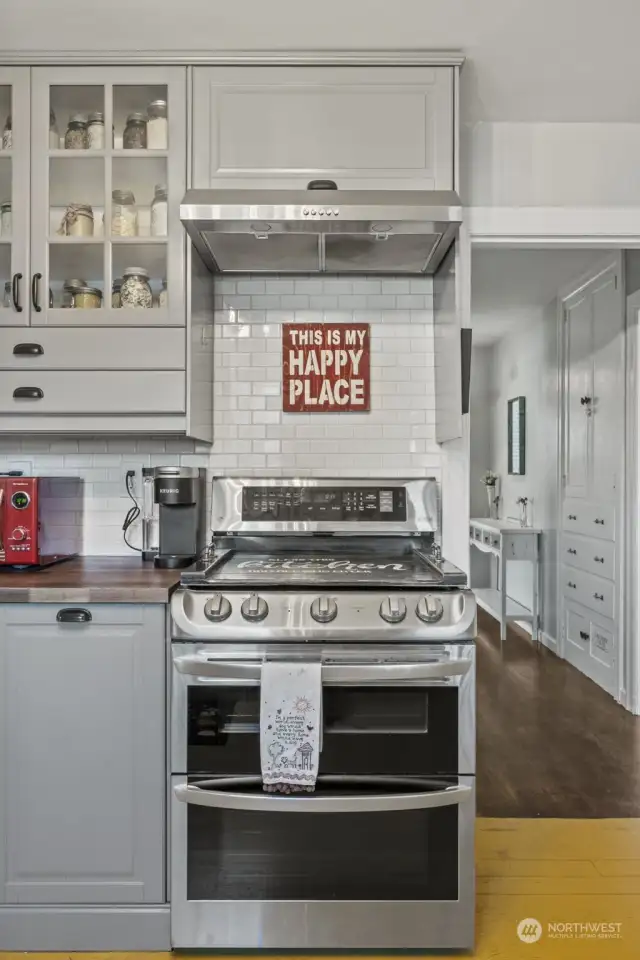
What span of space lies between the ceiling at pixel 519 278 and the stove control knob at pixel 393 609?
8.60ft

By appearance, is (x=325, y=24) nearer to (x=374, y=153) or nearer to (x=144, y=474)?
(x=374, y=153)

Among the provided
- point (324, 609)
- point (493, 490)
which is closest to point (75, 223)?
point (324, 609)

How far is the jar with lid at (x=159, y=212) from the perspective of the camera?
2104mm

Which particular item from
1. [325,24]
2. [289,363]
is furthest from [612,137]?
[289,363]

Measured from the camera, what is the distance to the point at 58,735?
5.88ft

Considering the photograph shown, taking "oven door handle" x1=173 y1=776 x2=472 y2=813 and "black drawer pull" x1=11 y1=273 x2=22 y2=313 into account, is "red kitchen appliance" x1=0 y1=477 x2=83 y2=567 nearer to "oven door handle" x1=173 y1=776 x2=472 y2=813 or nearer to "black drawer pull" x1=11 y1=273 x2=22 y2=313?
"black drawer pull" x1=11 y1=273 x2=22 y2=313

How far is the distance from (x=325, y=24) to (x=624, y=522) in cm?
294

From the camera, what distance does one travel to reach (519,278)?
461 cm

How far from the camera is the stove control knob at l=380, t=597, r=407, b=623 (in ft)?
5.63

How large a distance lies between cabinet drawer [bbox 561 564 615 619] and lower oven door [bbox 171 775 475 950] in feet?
8.31

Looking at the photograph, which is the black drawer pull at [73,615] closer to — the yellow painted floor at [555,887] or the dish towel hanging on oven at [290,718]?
the dish towel hanging on oven at [290,718]

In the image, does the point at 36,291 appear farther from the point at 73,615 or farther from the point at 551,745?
the point at 551,745

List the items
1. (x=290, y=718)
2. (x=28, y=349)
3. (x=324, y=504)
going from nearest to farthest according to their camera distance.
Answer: (x=290, y=718) → (x=28, y=349) → (x=324, y=504)

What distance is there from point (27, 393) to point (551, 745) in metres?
2.77
